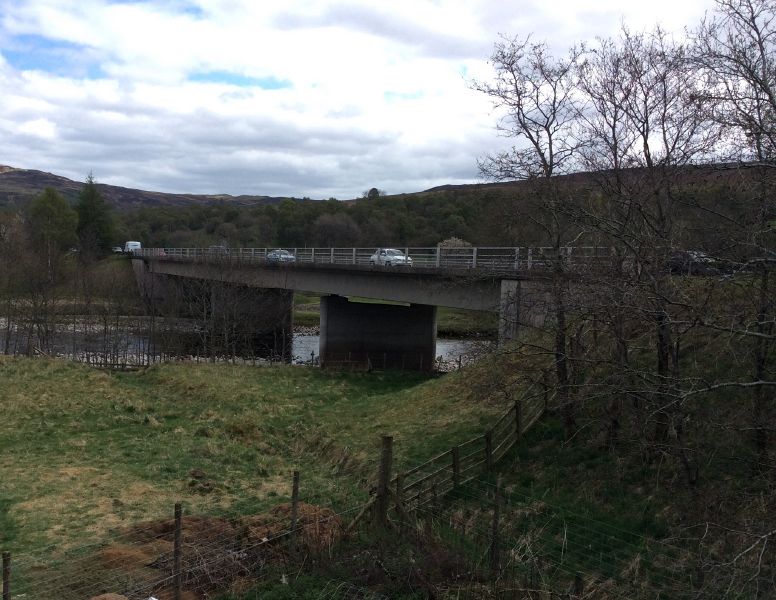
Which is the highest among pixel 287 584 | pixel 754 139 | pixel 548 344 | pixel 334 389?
pixel 754 139

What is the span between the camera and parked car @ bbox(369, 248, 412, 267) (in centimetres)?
3816

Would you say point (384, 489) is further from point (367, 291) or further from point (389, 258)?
point (389, 258)

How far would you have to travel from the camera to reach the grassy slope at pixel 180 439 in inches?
508

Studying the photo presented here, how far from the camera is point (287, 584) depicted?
324 inches

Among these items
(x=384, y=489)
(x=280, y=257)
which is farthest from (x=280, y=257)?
(x=384, y=489)

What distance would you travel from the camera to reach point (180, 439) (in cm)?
1900

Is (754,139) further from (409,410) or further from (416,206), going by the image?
(416,206)

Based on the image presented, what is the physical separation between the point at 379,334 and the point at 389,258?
6.45m

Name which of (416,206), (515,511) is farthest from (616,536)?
(416,206)

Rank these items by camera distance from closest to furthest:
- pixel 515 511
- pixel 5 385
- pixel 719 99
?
pixel 719 99 → pixel 515 511 → pixel 5 385

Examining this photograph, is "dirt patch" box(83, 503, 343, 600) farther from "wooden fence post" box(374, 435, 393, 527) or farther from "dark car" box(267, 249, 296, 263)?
"dark car" box(267, 249, 296, 263)

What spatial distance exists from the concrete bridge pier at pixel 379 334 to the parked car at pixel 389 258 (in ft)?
13.9

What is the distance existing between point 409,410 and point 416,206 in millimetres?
109532

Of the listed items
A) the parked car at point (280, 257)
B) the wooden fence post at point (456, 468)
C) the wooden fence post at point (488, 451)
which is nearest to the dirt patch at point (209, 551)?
the wooden fence post at point (456, 468)
